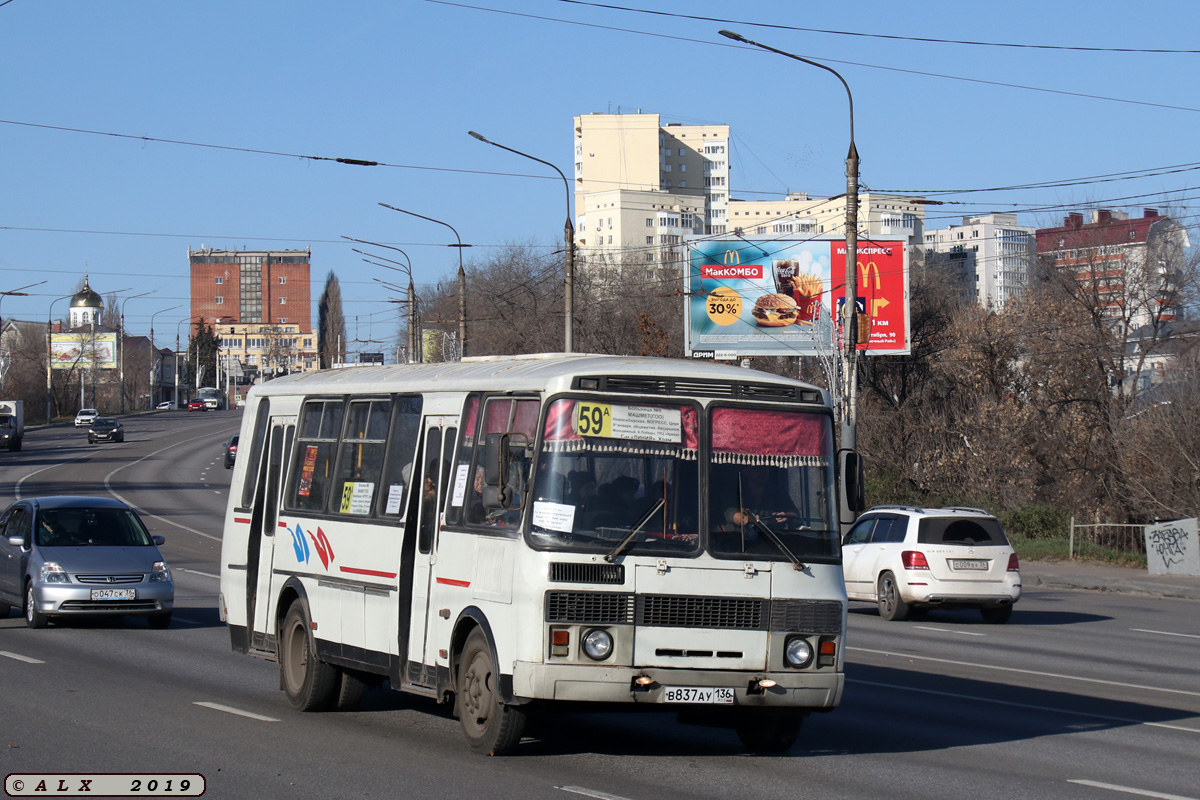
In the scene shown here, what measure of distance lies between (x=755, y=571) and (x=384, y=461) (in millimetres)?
3328

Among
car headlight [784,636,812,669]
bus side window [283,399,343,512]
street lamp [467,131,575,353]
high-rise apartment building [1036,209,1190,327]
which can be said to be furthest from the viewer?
high-rise apartment building [1036,209,1190,327]

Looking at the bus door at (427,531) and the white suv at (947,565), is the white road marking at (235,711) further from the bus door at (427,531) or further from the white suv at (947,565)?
the white suv at (947,565)

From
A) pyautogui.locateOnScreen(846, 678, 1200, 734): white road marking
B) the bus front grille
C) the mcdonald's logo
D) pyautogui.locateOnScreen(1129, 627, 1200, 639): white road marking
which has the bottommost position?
pyautogui.locateOnScreen(1129, 627, 1200, 639): white road marking

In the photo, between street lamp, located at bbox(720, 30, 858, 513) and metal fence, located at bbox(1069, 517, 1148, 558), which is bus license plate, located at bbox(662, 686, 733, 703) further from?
metal fence, located at bbox(1069, 517, 1148, 558)

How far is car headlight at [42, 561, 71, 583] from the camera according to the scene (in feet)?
54.9

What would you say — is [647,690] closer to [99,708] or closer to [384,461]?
[384,461]

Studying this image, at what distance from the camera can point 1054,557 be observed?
107ft

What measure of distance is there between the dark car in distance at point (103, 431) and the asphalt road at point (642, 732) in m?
66.4

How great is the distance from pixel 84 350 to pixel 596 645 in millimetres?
124537

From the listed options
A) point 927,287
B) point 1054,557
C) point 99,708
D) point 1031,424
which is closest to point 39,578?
point 99,708

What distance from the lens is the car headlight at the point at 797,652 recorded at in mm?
8445

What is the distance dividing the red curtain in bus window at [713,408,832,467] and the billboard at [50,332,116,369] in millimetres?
118330

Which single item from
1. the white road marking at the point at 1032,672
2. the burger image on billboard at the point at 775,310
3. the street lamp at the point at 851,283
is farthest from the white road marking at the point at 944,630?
the burger image on billboard at the point at 775,310

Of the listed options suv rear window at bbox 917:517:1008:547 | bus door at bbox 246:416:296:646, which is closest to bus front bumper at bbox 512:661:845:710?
bus door at bbox 246:416:296:646
